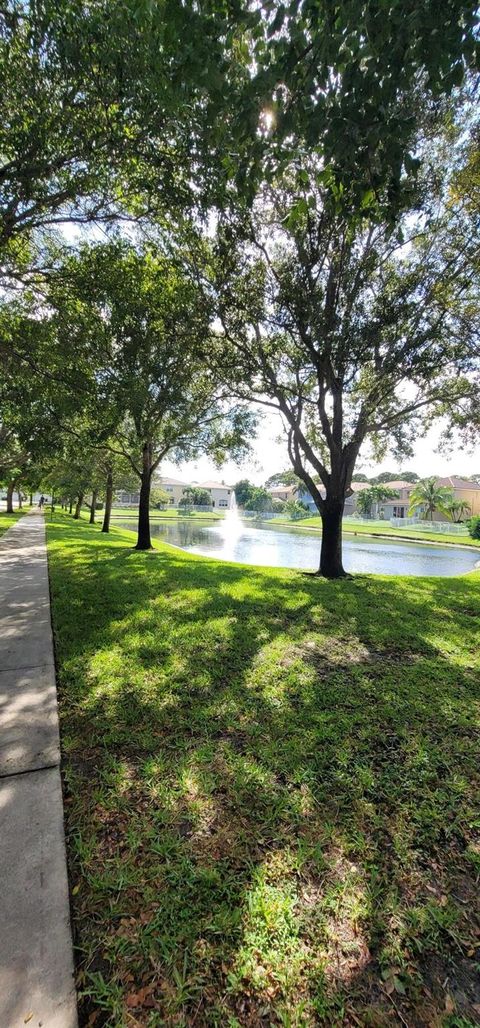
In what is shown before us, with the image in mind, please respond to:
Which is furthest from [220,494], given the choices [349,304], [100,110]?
[100,110]

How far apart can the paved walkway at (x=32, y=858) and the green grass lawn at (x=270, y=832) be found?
0.08 metres

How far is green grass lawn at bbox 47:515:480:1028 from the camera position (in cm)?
138

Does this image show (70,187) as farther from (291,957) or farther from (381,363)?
(291,957)

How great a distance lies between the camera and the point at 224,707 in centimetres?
305

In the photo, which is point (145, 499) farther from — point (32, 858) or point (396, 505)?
point (396, 505)

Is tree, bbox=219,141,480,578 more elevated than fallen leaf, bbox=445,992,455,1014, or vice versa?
tree, bbox=219,141,480,578

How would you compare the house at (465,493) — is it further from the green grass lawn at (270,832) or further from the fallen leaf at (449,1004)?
the fallen leaf at (449,1004)

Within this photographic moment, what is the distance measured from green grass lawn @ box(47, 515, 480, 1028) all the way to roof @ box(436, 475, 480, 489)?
5411cm

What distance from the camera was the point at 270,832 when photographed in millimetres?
1977

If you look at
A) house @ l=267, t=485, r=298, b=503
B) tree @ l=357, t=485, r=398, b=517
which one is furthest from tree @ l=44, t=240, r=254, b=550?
house @ l=267, t=485, r=298, b=503

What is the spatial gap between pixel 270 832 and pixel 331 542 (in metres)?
8.76

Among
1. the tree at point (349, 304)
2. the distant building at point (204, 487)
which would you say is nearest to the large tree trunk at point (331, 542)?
the tree at point (349, 304)

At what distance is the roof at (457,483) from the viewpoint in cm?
5262

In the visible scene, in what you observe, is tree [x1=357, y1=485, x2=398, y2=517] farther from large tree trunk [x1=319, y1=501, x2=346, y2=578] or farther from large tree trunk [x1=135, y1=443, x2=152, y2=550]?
large tree trunk [x1=319, y1=501, x2=346, y2=578]
